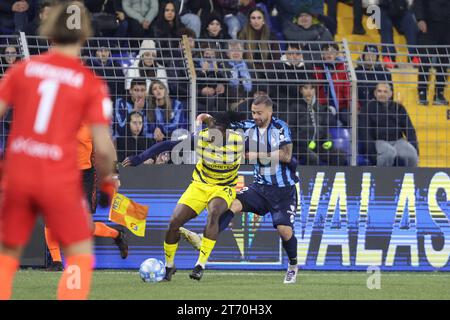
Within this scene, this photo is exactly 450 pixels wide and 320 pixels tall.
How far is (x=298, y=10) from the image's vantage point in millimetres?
18672

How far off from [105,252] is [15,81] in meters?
8.12

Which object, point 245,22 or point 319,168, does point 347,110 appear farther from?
point 245,22

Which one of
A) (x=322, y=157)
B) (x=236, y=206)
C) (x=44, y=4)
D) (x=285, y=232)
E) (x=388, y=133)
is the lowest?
(x=285, y=232)

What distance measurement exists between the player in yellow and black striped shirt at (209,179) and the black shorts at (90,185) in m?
0.87

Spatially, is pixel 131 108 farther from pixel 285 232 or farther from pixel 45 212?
pixel 45 212

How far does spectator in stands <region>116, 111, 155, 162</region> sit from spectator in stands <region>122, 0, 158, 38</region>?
9.46 ft

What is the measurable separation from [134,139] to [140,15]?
3443 mm

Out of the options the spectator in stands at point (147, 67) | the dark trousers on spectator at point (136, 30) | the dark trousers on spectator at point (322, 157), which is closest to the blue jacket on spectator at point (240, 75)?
the spectator in stands at point (147, 67)

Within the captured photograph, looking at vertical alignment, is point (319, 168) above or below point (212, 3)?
below

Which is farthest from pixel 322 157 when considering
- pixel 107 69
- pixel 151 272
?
pixel 151 272

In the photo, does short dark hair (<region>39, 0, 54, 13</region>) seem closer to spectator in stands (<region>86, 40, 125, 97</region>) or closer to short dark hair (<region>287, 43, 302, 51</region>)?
spectator in stands (<region>86, 40, 125, 97</region>)

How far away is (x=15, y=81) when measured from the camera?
698 cm

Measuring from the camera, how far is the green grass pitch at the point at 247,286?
10906 mm
